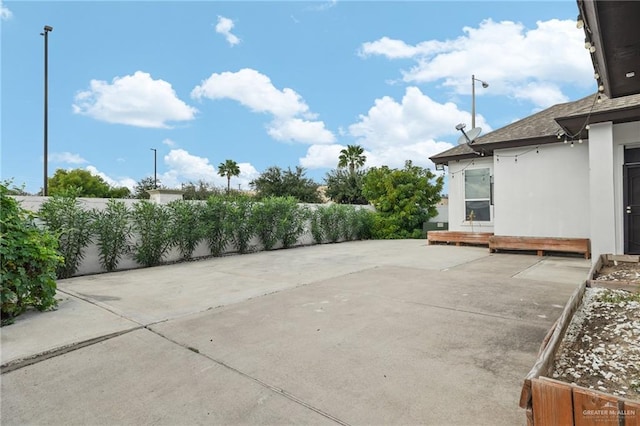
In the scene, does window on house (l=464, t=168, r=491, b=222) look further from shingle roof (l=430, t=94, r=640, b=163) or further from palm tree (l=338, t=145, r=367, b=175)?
palm tree (l=338, t=145, r=367, b=175)

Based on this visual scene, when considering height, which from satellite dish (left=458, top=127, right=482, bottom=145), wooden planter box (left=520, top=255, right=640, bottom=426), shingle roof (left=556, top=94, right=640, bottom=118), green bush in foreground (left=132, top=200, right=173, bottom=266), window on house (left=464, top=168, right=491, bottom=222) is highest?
satellite dish (left=458, top=127, right=482, bottom=145)

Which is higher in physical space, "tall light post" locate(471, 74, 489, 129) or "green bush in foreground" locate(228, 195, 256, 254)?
"tall light post" locate(471, 74, 489, 129)

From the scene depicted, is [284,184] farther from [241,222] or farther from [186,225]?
[186,225]

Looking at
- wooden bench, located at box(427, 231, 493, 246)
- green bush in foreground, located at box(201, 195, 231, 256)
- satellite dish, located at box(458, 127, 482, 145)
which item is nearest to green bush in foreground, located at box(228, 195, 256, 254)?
green bush in foreground, located at box(201, 195, 231, 256)

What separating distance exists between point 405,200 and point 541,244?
278 inches

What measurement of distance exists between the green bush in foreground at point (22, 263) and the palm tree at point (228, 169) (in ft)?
100

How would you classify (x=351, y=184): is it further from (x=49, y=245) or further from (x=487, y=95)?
(x=49, y=245)

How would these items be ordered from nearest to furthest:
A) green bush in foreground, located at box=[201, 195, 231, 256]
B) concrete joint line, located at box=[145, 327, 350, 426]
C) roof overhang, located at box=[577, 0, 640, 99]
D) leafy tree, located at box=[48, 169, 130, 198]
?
concrete joint line, located at box=[145, 327, 350, 426] < roof overhang, located at box=[577, 0, 640, 99] < green bush in foreground, located at box=[201, 195, 231, 256] < leafy tree, located at box=[48, 169, 130, 198]

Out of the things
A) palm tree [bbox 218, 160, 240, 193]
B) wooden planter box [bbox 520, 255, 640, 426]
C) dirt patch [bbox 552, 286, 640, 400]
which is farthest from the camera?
palm tree [bbox 218, 160, 240, 193]

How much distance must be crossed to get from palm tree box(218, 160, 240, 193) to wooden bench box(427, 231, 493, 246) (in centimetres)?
2655

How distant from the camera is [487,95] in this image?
1669 cm

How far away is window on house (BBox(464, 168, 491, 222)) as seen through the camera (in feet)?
34.4

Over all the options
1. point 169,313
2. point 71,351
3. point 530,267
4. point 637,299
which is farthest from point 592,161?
point 71,351

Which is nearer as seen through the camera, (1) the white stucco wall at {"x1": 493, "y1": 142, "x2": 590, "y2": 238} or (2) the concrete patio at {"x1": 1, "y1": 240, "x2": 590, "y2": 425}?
(2) the concrete patio at {"x1": 1, "y1": 240, "x2": 590, "y2": 425}
